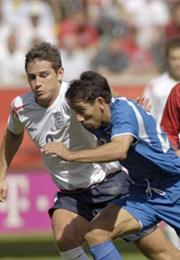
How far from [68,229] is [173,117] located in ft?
3.80

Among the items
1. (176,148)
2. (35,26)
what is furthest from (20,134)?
(35,26)

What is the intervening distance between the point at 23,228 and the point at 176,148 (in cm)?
462

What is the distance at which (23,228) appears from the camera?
11.5 metres

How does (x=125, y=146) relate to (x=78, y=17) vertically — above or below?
above

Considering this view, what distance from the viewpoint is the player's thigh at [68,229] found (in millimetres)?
7141

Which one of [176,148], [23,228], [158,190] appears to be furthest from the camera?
[23,228]

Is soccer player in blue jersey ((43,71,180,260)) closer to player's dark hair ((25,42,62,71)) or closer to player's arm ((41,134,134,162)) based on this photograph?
player's arm ((41,134,134,162))

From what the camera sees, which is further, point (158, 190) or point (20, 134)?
point (20, 134)

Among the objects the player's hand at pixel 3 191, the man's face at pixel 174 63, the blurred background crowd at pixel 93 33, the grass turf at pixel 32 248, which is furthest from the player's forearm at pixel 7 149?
the blurred background crowd at pixel 93 33

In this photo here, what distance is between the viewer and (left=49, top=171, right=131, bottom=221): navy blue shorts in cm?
731

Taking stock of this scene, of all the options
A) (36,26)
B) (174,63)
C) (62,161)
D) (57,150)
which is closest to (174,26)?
(36,26)

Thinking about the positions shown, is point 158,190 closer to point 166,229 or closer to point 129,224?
point 129,224

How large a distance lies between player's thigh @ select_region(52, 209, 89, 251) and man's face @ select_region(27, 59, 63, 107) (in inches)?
35.5

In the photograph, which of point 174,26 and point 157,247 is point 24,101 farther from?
point 174,26
